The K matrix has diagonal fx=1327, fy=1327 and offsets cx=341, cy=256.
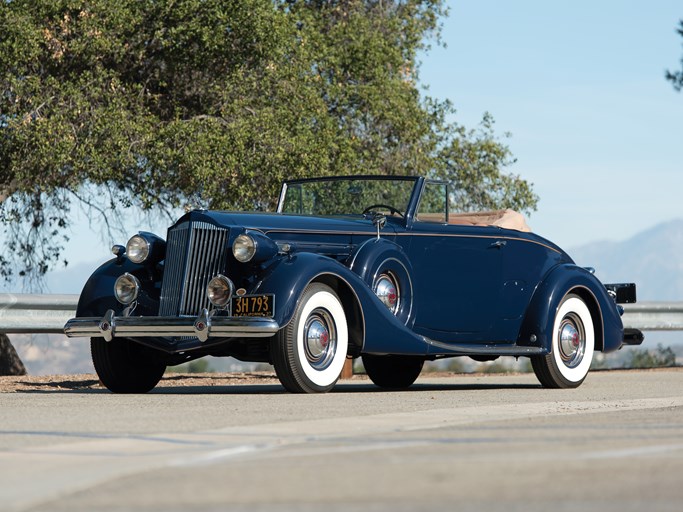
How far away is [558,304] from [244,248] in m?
3.38

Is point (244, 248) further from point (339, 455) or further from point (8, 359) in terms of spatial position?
point (8, 359)

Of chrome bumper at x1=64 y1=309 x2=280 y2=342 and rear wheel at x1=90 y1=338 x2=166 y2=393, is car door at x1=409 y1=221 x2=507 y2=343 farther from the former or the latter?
rear wheel at x1=90 y1=338 x2=166 y2=393

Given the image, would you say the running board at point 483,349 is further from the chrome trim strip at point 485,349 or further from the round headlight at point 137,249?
the round headlight at point 137,249

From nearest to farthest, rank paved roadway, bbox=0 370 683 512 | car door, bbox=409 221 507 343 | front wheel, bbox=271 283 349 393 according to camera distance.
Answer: paved roadway, bbox=0 370 683 512
front wheel, bbox=271 283 349 393
car door, bbox=409 221 507 343

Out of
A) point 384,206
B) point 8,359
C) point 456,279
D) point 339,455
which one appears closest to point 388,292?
point 456,279

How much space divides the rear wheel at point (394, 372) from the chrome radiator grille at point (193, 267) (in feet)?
9.60

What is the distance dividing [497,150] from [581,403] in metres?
13.3

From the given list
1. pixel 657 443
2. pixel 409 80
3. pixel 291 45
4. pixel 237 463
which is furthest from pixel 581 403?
pixel 409 80

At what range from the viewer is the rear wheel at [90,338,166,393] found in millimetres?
11047

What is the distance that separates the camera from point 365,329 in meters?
10.4

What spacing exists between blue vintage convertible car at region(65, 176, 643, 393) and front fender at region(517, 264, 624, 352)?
0.5 inches

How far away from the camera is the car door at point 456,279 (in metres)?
11.3

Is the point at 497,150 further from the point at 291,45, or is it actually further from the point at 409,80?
the point at 291,45

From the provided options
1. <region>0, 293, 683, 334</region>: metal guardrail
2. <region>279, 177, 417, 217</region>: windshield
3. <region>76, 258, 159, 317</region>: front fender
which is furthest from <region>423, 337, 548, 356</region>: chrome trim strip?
<region>0, 293, 683, 334</region>: metal guardrail
